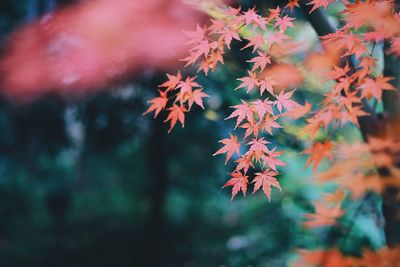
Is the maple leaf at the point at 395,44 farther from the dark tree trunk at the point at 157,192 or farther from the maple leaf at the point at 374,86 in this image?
the dark tree trunk at the point at 157,192

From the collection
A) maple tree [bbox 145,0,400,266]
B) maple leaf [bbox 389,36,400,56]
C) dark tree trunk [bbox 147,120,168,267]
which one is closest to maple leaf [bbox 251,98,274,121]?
maple tree [bbox 145,0,400,266]

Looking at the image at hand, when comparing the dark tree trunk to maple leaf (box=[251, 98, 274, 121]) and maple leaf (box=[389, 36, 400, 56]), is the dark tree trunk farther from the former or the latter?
maple leaf (box=[389, 36, 400, 56])

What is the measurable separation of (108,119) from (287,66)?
3.43m

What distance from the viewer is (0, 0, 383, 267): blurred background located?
4.24 metres

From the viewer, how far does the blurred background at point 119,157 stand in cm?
424

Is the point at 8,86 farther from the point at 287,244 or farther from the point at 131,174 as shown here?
the point at 287,244

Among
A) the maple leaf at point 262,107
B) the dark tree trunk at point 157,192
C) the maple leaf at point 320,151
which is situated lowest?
the dark tree trunk at point 157,192

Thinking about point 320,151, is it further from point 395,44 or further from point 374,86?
point 395,44

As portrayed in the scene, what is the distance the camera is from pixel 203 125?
6516mm

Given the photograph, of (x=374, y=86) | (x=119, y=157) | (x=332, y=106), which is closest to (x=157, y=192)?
(x=119, y=157)

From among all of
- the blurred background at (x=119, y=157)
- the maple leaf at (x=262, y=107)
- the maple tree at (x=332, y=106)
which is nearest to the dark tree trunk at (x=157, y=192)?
the blurred background at (x=119, y=157)

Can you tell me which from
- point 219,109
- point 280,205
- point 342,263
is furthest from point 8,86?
point 342,263

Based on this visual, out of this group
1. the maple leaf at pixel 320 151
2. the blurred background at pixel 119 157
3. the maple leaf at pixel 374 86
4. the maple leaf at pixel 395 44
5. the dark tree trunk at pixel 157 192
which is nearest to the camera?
the maple leaf at pixel 374 86

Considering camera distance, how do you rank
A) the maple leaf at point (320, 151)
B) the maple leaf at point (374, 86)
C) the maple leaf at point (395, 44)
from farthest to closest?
the maple leaf at point (320, 151)
the maple leaf at point (395, 44)
the maple leaf at point (374, 86)
